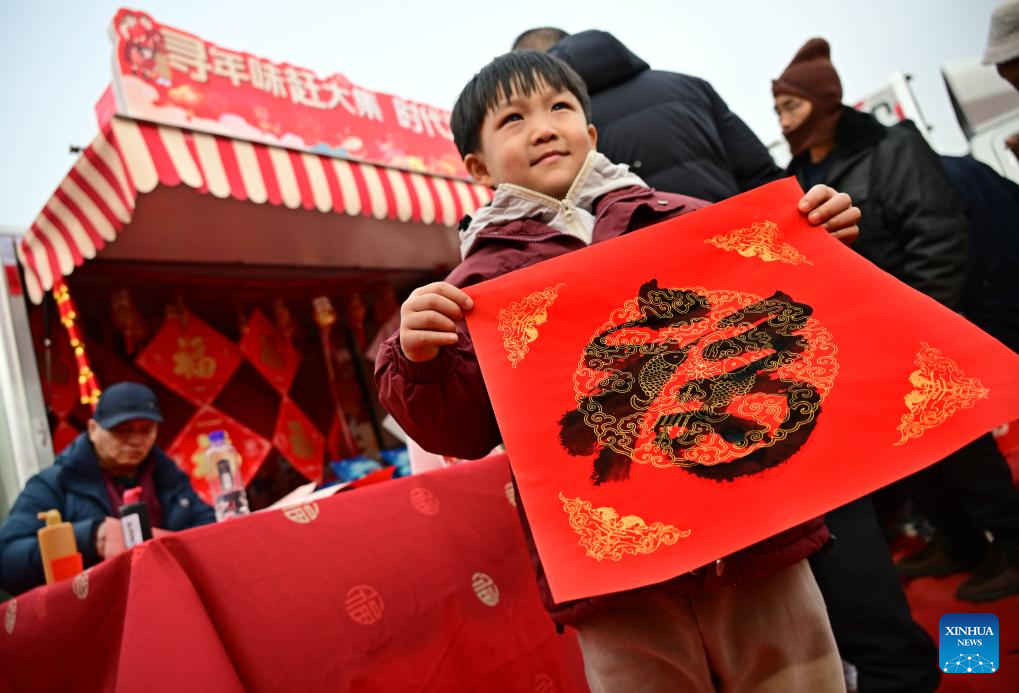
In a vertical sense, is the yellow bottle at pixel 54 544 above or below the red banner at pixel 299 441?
below

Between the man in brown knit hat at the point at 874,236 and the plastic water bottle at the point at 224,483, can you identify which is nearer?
the man in brown knit hat at the point at 874,236

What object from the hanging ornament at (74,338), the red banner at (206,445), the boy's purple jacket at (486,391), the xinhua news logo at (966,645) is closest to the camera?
the boy's purple jacket at (486,391)

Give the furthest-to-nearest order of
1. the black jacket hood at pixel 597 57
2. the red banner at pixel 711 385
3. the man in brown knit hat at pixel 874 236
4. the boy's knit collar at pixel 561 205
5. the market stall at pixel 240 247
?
1. the market stall at pixel 240 247
2. the black jacket hood at pixel 597 57
3. the man in brown knit hat at pixel 874 236
4. the boy's knit collar at pixel 561 205
5. the red banner at pixel 711 385

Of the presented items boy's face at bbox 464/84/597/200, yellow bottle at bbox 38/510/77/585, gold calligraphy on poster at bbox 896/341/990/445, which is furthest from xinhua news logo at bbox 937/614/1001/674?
yellow bottle at bbox 38/510/77/585

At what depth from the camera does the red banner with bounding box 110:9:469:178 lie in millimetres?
2756

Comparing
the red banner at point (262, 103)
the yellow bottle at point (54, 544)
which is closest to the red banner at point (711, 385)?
the yellow bottle at point (54, 544)

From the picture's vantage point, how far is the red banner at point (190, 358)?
3.65 m

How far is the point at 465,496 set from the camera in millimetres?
1731

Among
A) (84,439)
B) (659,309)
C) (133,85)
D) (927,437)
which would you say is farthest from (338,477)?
(927,437)

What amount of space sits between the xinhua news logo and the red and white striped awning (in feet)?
8.91

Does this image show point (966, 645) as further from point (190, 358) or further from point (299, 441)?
point (190, 358)

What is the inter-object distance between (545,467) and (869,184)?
1.87 m

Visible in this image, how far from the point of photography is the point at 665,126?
171 cm

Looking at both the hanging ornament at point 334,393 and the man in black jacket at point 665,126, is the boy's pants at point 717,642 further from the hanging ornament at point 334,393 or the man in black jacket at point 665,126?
the hanging ornament at point 334,393
